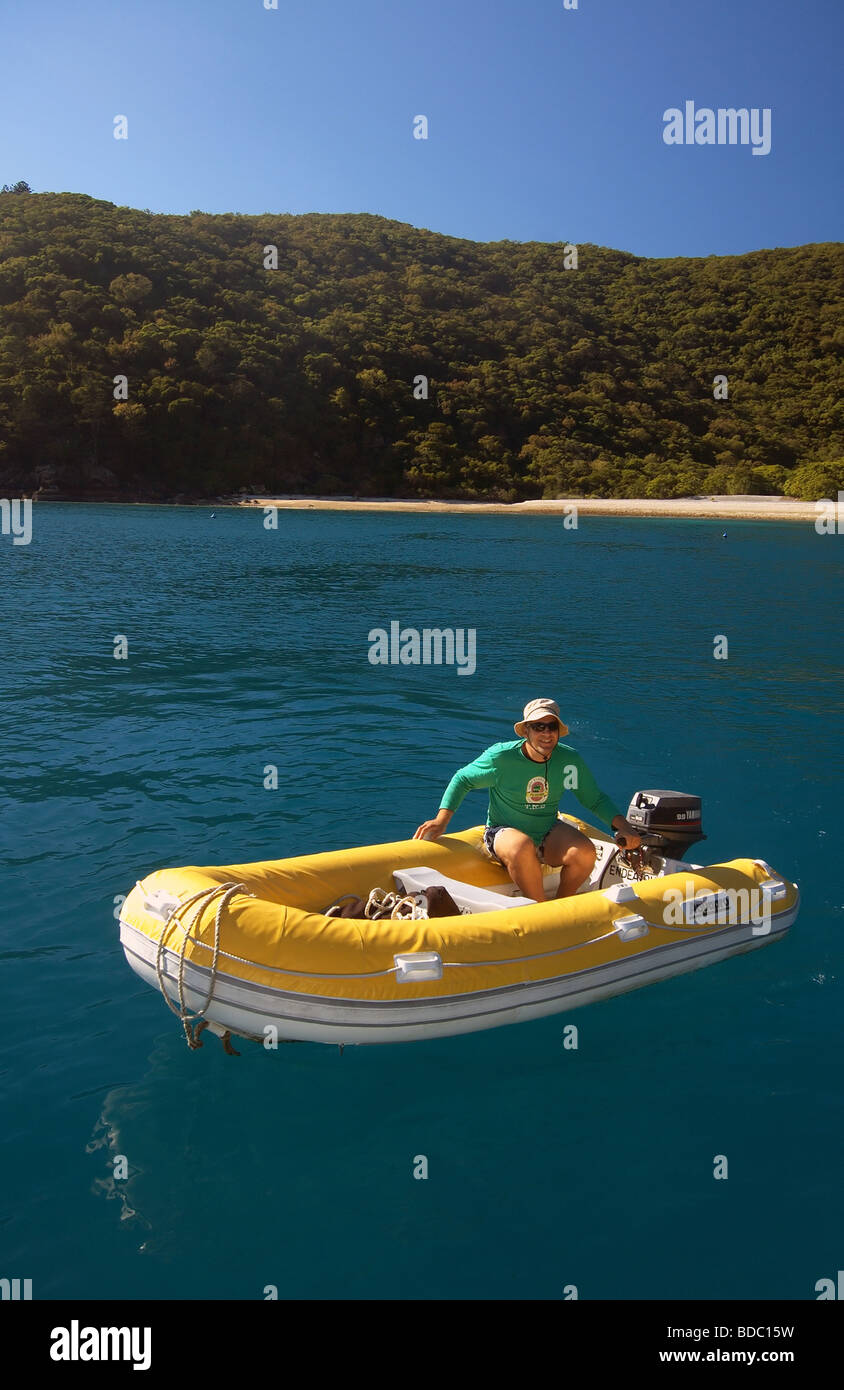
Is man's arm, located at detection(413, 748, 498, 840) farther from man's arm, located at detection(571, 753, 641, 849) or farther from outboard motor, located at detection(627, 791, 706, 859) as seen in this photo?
outboard motor, located at detection(627, 791, 706, 859)

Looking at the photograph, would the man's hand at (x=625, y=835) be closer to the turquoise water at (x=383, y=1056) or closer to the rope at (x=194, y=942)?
the turquoise water at (x=383, y=1056)

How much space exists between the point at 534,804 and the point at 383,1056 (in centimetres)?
171

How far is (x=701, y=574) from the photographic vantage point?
30156 mm

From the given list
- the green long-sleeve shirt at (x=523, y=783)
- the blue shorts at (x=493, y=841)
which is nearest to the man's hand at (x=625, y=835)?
the green long-sleeve shirt at (x=523, y=783)

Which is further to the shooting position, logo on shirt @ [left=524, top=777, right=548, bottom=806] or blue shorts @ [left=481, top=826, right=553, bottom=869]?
blue shorts @ [left=481, top=826, right=553, bottom=869]

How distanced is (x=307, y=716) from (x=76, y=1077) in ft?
22.8

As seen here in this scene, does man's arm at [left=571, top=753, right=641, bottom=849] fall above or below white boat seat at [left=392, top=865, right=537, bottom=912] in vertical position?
above

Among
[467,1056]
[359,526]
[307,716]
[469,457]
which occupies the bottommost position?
[467,1056]

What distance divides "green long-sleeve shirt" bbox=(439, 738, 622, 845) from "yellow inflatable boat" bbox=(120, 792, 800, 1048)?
47 centimetres

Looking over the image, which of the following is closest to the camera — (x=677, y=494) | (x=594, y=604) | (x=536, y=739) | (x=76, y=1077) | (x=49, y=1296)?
(x=49, y=1296)

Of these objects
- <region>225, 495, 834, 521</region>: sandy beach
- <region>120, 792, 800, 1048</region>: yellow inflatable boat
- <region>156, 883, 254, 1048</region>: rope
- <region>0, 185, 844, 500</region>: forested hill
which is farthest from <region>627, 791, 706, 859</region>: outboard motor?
<region>0, 185, 844, 500</region>: forested hill

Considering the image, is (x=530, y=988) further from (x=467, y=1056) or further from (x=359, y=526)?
(x=359, y=526)

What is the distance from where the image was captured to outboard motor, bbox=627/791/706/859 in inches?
240
